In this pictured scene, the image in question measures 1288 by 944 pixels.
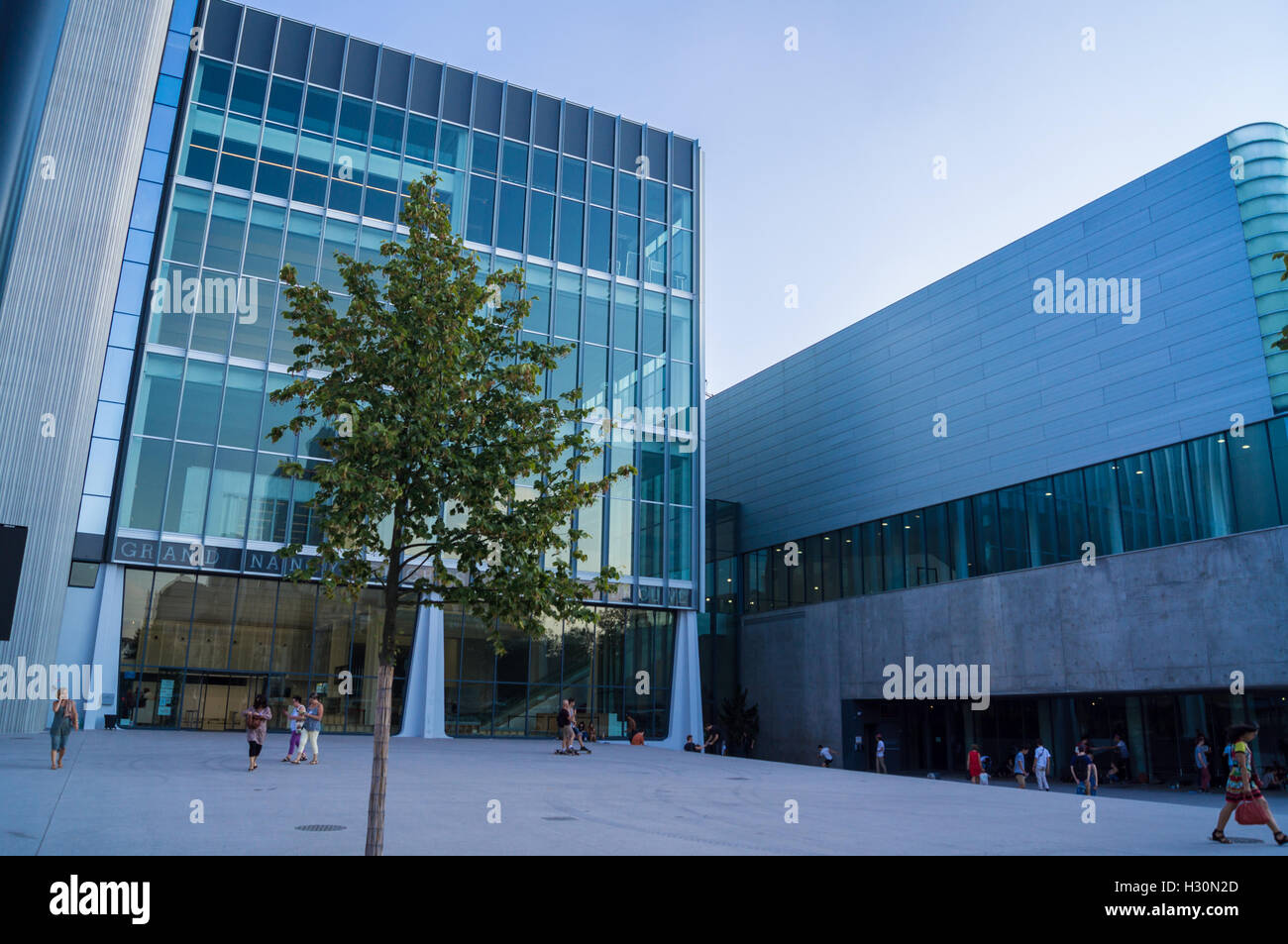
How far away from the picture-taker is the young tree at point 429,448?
32.2 feet

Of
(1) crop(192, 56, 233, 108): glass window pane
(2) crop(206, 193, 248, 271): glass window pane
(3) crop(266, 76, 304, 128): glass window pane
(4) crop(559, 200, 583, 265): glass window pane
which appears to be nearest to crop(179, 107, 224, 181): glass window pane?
(1) crop(192, 56, 233, 108): glass window pane

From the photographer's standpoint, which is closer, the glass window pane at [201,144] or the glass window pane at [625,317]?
the glass window pane at [201,144]

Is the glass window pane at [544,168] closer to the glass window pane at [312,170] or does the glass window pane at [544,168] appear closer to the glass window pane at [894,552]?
the glass window pane at [312,170]

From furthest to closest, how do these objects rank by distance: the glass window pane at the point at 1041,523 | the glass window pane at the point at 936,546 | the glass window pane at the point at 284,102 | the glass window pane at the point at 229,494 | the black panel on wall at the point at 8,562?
the glass window pane at the point at 936,546
the glass window pane at the point at 284,102
the glass window pane at the point at 1041,523
the glass window pane at the point at 229,494
the black panel on wall at the point at 8,562

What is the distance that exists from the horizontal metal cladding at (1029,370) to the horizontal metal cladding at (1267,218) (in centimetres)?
26

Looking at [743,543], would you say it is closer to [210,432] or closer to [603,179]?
[603,179]

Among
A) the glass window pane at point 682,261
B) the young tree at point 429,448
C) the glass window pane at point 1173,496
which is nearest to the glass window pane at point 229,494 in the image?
the glass window pane at point 682,261

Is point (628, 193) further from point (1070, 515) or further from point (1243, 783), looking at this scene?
point (1243, 783)

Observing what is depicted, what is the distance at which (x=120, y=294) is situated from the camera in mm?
32125

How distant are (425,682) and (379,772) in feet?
85.6

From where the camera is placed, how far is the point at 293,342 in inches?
1344

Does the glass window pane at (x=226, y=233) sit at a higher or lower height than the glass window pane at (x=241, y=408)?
higher

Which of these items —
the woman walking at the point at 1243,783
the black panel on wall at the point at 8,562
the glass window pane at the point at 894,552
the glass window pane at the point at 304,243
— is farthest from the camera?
the glass window pane at the point at 894,552
